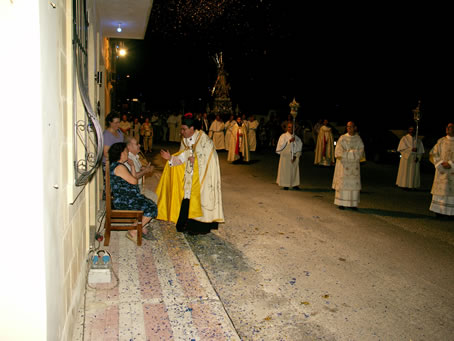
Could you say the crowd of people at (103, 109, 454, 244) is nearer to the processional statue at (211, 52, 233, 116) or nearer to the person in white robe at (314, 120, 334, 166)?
the person in white robe at (314, 120, 334, 166)

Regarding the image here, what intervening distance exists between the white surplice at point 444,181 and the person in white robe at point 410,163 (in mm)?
3167

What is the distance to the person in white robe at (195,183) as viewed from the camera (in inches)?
272

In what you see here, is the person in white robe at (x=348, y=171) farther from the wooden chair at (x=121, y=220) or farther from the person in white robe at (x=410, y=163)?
the wooden chair at (x=121, y=220)

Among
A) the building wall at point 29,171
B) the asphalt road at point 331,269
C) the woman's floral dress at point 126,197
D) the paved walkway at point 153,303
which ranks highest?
the building wall at point 29,171

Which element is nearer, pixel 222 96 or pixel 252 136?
pixel 252 136

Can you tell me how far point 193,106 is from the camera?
4588 cm

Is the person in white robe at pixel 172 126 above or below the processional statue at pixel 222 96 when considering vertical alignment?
below

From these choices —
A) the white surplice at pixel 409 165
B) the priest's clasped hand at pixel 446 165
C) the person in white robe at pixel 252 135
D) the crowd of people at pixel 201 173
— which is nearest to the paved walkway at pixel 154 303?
the crowd of people at pixel 201 173

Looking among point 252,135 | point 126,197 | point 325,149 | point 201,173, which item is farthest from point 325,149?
point 126,197

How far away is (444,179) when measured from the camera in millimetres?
9180

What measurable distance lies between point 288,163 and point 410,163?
3.74 metres

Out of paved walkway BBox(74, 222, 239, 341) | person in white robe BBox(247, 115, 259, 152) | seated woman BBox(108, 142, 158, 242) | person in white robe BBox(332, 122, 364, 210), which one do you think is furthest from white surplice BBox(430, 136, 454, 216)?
person in white robe BBox(247, 115, 259, 152)

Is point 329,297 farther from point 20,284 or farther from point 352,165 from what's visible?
point 352,165

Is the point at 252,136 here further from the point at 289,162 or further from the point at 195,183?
the point at 195,183
